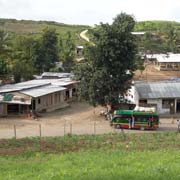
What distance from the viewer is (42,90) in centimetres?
4912

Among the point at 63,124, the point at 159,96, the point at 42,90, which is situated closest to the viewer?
the point at 63,124

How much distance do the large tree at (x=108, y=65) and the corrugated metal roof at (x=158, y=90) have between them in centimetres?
278

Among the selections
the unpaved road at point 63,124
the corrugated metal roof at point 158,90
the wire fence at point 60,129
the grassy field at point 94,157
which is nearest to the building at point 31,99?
the unpaved road at point 63,124

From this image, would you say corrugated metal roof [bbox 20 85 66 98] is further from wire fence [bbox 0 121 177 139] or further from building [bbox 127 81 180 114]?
building [bbox 127 81 180 114]

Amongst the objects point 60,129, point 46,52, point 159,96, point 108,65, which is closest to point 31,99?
point 60,129

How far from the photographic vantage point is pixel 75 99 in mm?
56656

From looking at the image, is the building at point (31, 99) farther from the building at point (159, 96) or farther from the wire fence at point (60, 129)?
the building at point (159, 96)

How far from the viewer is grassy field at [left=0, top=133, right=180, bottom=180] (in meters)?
15.5

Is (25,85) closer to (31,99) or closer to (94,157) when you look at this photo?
(31,99)

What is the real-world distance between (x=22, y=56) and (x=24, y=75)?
6.48 metres

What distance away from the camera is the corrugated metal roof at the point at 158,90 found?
46000 mm

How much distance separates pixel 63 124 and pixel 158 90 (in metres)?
12.0

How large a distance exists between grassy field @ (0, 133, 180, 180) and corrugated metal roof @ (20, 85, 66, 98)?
46.8 ft

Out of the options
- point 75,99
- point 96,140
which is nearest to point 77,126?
point 96,140
